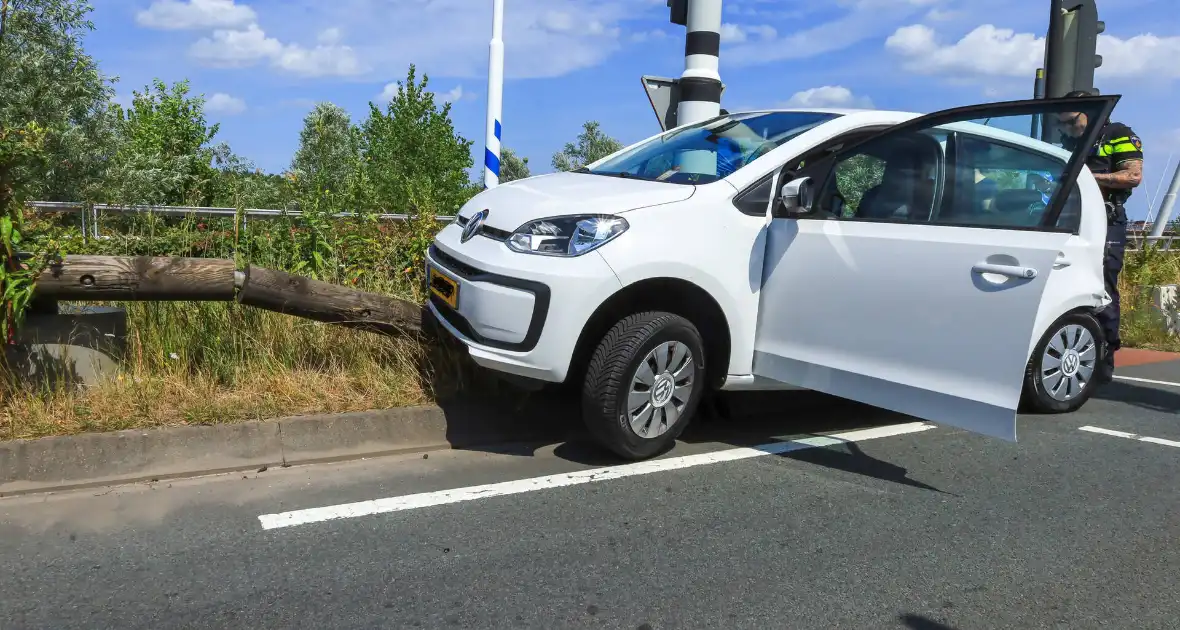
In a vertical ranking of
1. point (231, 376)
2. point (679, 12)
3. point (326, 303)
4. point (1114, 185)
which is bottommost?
point (231, 376)

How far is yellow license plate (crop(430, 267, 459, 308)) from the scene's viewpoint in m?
4.59

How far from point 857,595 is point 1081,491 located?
1.97 meters

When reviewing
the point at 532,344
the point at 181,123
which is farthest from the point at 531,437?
the point at 181,123

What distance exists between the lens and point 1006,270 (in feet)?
13.5

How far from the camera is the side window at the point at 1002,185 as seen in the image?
4.27 m

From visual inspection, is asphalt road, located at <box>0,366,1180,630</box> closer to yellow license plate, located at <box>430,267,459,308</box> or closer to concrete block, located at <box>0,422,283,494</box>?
→ concrete block, located at <box>0,422,283,494</box>

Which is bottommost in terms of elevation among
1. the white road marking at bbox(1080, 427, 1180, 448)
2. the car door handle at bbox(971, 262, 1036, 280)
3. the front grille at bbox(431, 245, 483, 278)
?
the white road marking at bbox(1080, 427, 1180, 448)

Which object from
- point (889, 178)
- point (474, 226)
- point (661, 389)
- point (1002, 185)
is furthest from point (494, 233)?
point (1002, 185)

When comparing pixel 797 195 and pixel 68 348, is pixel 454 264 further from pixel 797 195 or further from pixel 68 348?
pixel 68 348

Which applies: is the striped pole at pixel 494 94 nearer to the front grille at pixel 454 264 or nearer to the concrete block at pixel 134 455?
the front grille at pixel 454 264

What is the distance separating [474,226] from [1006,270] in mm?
2548

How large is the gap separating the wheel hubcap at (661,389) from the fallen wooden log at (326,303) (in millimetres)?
1556

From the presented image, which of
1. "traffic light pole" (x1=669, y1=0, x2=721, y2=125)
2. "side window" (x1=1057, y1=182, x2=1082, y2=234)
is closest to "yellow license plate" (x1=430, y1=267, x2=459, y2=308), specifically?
"side window" (x1=1057, y1=182, x2=1082, y2=234)

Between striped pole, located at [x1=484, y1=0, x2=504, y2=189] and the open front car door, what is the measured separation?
16.3 feet
